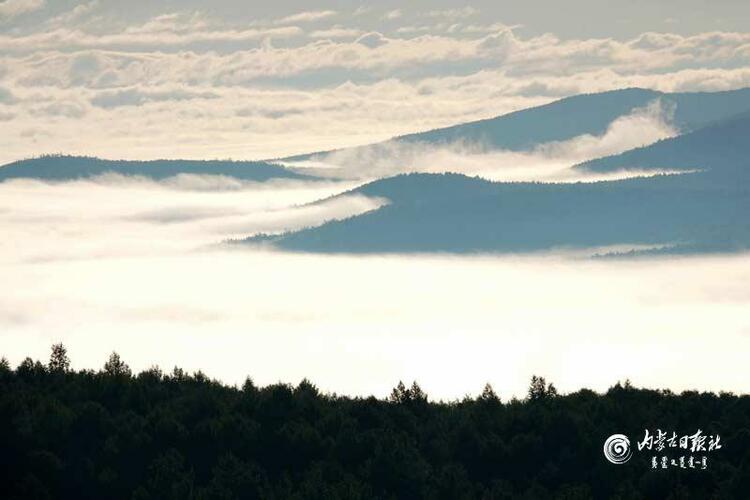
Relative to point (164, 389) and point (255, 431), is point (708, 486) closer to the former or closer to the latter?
point (255, 431)

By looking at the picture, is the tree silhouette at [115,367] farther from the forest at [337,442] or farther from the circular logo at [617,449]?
the circular logo at [617,449]

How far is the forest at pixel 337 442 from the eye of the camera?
109 metres

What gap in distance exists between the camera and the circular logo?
119m

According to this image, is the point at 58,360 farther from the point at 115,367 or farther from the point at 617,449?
the point at 617,449

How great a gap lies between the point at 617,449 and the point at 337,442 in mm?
20476

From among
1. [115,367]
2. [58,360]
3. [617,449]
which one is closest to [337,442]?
[617,449]

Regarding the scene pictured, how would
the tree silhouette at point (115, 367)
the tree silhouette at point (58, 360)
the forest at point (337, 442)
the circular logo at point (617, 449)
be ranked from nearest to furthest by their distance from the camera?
the forest at point (337, 442) < the circular logo at point (617, 449) < the tree silhouette at point (115, 367) < the tree silhouette at point (58, 360)

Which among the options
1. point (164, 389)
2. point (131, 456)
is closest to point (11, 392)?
point (164, 389)

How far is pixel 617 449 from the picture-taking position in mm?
120938

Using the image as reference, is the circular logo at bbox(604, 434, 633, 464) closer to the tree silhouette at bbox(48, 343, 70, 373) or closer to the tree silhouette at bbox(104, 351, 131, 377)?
the tree silhouette at bbox(104, 351, 131, 377)

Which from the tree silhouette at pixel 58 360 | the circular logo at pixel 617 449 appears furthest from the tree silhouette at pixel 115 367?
the circular logo at pixel 617 449

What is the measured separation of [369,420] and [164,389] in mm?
20548

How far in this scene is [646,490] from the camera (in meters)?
110

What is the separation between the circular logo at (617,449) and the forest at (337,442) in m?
0.69
